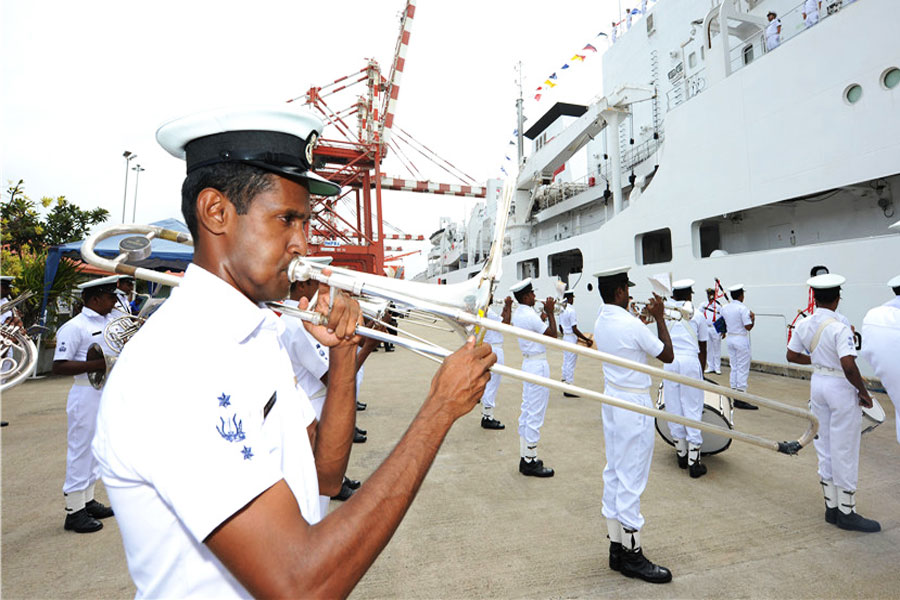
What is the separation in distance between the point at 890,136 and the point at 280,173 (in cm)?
1011

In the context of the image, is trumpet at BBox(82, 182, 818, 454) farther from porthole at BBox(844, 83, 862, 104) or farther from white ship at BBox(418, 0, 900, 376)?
porthole at BBox(844, 83, 862, 104)

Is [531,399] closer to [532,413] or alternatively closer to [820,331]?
[532,413]

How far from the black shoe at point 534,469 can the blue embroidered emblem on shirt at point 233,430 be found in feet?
13.4

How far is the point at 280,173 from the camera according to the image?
3.55ft

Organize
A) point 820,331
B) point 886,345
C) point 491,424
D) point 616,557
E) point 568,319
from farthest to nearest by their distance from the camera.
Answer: point 568,319
point 491,424
point 820,331
point 886,345
point 616,557

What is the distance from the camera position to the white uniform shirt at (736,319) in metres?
7.69

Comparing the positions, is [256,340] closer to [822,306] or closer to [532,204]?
[822,306]

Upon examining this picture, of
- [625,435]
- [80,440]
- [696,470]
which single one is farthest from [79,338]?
[696,470]

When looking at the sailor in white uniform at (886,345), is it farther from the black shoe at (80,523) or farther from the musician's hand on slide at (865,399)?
the black shoe at (80,523)

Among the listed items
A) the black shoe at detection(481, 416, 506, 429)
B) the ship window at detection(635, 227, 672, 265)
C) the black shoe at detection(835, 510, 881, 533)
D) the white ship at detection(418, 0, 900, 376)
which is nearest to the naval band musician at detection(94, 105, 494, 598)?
the black shoe at detection(835, 510, 881, 533)

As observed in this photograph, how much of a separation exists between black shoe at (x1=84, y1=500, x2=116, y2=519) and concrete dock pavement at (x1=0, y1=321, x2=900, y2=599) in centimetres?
7

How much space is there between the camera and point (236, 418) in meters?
0.84

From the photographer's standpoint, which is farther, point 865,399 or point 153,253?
point 153,253

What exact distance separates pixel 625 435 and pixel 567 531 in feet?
2.99
